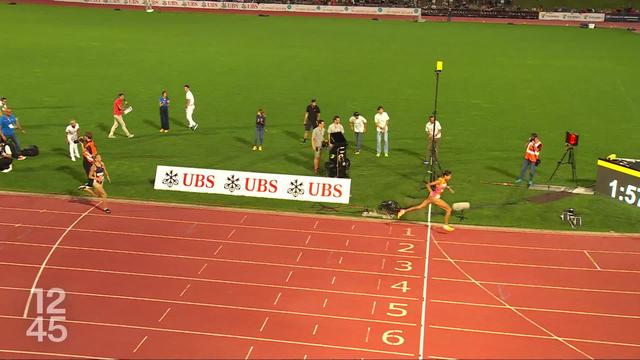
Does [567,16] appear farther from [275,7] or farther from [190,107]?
[190,107]

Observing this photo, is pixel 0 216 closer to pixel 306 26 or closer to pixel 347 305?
pixel 347 305

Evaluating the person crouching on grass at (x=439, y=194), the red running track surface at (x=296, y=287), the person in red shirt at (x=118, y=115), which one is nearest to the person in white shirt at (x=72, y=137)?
the person in red shirt at (x=118, y=115)

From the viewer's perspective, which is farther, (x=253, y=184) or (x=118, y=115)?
(x=118, y=115)

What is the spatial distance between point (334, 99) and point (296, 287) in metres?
17.9

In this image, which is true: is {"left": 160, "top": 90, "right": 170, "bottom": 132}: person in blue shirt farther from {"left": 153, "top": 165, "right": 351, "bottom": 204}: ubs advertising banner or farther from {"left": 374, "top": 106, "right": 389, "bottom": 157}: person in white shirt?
{"left": 374, "top": 106, "right": 389, "bottom": 157}: person in white shirt

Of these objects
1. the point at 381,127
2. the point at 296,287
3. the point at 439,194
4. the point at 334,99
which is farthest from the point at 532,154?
the point at 334,99

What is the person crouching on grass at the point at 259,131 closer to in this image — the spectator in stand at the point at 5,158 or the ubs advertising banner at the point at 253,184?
the ubs advertising banner at the point at 253,184

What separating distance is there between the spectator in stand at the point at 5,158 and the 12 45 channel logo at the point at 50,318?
28.2ft

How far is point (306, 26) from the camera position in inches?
2265

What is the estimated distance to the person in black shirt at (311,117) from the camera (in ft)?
74.5

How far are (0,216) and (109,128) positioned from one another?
28.4 feet

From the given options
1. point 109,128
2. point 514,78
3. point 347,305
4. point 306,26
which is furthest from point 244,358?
point 306,26

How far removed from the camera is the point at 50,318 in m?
12.3

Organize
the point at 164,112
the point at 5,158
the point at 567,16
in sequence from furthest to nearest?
1. the point at 567,16
2. the point at 164,112
3. the point at 5,158
